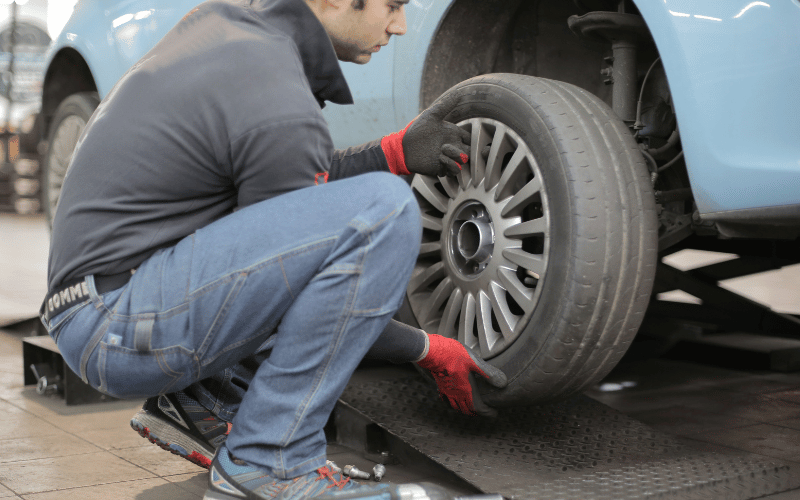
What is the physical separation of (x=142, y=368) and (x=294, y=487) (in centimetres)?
34

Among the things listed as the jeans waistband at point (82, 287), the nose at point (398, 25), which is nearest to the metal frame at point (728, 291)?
the nose at point (398, 25)

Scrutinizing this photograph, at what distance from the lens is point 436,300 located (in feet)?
Answer: 6.83

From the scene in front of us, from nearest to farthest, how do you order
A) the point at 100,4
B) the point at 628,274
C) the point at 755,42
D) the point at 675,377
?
the point at 755,42 < the point at 628,274 < the point at 675,377 < the point at 100,4

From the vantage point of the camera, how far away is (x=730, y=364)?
3062 mm

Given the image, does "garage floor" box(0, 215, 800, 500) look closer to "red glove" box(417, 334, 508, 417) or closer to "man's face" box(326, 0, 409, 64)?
"red glove" box(417, 334, 508, 417)

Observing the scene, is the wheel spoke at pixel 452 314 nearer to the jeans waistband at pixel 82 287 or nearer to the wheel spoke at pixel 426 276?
the wheel spoke at pixel 426 276

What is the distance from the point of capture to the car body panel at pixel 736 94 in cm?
156

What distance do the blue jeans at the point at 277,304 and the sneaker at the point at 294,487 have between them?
0.08 feet

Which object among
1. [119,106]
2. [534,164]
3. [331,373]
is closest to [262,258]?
[331,373]

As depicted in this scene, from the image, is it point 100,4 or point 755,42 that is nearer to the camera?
point 755,42

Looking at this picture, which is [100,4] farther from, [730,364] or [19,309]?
[730,364]

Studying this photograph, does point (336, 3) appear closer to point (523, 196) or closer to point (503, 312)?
point (523, 196)

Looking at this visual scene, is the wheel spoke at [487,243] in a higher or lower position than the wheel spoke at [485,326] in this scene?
higher

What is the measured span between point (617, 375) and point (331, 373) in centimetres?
179
